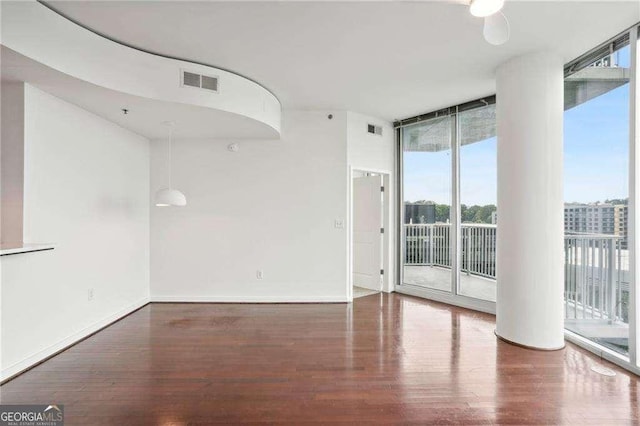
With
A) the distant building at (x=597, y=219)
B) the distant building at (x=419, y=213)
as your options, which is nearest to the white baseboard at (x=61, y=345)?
the distant building at (x=419, y=213)

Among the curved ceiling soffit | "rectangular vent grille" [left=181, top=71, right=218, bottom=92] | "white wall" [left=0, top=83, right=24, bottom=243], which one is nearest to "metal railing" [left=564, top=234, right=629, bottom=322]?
the curved ceiling soffit

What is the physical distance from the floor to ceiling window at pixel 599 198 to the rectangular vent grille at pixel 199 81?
12.2ft

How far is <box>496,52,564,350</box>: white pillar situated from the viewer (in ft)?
10.0

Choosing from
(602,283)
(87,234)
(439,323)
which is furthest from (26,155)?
(602,283)

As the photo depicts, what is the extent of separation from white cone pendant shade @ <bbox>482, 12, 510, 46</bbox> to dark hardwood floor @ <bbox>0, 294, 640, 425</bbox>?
2305 millimetres

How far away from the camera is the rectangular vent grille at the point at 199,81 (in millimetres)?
3225

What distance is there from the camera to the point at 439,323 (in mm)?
3828

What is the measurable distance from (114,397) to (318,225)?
10.1 ft

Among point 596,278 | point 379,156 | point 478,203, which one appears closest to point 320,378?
point 596,278

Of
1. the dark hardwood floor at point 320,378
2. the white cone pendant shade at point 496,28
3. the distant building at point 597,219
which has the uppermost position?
the white cone pendant shade at point 496,28

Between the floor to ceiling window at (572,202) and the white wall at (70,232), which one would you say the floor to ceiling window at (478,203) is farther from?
the white wall at (70,232)

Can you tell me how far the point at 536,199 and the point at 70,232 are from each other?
457cm

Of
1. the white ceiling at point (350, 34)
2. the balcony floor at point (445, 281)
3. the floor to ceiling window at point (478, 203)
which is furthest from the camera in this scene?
the balcony floor at point (445, 281)

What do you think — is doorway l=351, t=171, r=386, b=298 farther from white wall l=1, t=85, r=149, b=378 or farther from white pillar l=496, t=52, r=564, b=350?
white wall l=1, t=85, r=149, b=378
